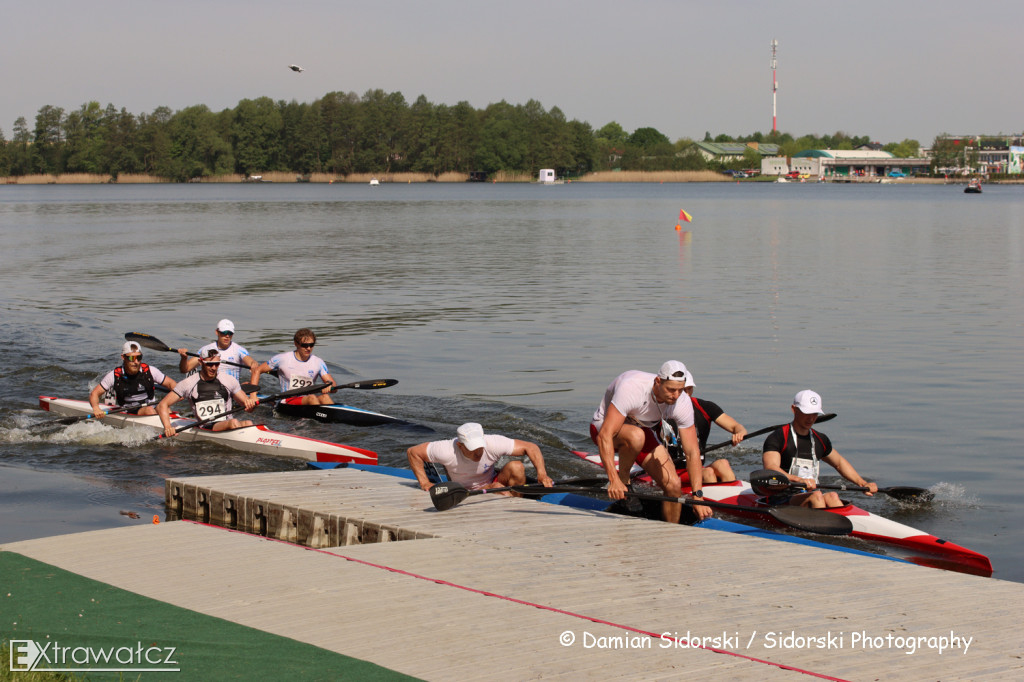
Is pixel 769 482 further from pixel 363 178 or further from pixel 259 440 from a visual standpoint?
pixel 363 178

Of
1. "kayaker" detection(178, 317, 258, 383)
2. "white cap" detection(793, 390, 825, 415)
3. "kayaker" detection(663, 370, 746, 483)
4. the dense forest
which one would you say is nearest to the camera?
"white cap" detection(793, 390, 825, 415)

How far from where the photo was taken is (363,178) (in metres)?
186

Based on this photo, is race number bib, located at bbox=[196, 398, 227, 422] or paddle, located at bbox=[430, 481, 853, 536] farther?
race number bib, located at bbox=[196, 398, 227, 422]

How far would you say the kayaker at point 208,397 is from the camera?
46.6ft

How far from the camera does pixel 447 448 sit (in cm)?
1004

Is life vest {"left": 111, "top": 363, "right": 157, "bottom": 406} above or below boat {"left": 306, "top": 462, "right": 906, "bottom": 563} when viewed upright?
above

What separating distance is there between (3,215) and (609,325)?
7013 cm

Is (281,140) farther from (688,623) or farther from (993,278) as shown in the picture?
(688,623)

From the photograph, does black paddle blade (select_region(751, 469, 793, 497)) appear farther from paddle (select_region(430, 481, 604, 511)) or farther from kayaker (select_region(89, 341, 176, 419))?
kayaker (select_region(89, 341, 176, 419))

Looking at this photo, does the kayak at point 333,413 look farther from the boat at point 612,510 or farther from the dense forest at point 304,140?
the dense forest at point 304,140

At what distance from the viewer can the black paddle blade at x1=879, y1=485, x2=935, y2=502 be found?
436 inches

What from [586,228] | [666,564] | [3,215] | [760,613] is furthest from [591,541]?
[3,215]

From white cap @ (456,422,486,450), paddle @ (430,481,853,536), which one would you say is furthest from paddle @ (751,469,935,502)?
white cap @ (456,422,486,450)

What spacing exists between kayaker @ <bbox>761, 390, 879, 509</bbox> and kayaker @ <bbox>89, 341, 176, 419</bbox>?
9.47 m
